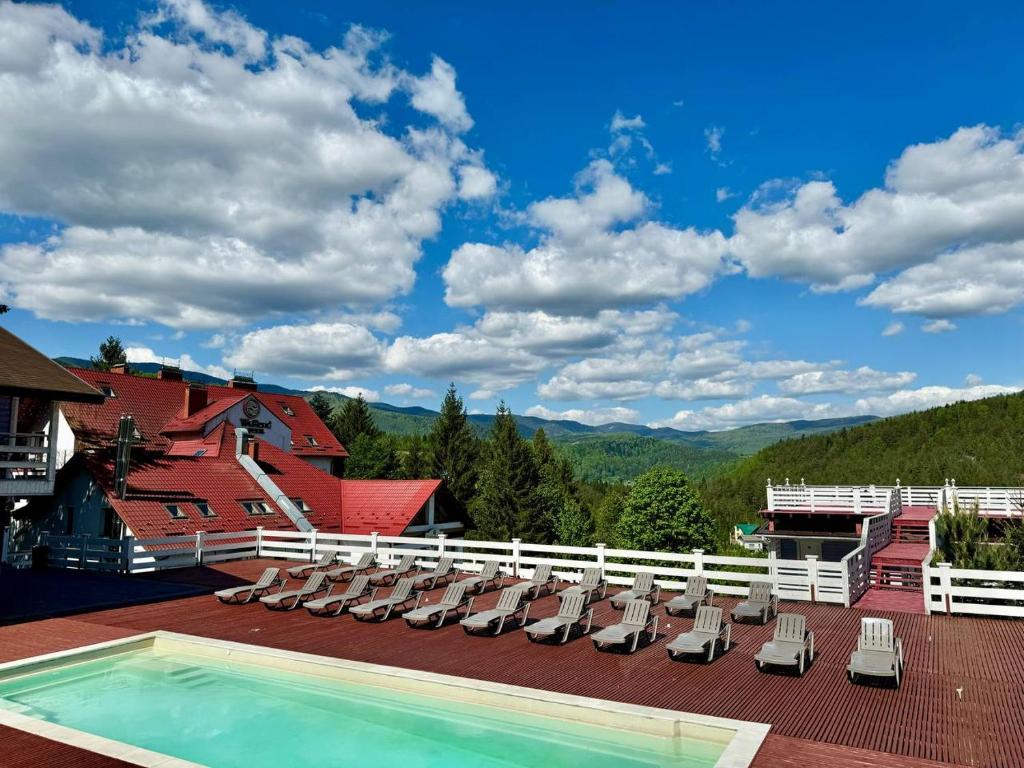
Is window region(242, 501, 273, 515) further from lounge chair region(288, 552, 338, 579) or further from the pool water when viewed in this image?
the pool water

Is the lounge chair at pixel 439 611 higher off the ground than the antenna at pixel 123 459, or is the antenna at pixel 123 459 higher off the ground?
the antenna at pixel 123 459

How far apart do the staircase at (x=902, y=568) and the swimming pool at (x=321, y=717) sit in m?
8.70

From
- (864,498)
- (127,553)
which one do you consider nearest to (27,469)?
(127,553)

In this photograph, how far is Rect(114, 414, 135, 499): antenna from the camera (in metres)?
21.4

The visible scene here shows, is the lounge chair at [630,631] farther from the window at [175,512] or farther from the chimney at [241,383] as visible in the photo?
the chimney at [241,383]

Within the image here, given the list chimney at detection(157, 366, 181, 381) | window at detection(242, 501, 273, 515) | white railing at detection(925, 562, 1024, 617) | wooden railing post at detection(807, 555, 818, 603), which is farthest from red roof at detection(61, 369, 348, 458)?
white railing at detection(925, 562, 1024, 617)

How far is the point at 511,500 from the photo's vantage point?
159ft

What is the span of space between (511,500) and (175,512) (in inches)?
1102

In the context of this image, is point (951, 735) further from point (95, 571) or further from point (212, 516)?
point (212, 516)

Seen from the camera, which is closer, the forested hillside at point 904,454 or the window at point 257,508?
the window at point 257,508

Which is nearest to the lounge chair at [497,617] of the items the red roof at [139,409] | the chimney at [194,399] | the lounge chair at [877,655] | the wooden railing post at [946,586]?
the lounge chair at [877,655]

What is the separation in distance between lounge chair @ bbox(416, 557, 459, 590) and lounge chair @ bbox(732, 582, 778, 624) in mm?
7249

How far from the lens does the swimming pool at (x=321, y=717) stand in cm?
823

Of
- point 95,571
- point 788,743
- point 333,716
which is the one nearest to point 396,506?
point 95,571
